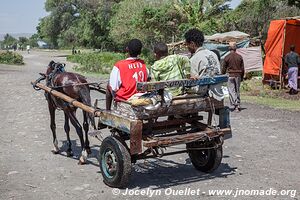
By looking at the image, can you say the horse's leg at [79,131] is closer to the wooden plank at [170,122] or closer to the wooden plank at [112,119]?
the wooden plank at [112,119]

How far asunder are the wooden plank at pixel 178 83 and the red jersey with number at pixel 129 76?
0.67 meters

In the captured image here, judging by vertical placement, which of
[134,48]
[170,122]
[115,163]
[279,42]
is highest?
[279,42]

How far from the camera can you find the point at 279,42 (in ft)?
59.2

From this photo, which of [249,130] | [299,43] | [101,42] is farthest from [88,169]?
[101,42]

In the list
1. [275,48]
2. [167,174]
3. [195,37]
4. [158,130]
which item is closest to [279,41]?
[275,48]

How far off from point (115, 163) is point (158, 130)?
0.80 metres

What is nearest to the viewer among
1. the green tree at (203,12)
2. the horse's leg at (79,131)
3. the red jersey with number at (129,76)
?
the red jersey with number at (129,76)

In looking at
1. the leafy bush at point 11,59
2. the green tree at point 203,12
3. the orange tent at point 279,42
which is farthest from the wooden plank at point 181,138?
the leafy bush at point 11,59

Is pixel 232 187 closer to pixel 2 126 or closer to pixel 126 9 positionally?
pixel 2 126

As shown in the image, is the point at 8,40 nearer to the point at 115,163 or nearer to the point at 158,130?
the point at 158,130

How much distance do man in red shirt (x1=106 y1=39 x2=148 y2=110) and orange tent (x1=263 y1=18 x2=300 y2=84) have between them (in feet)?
40.4

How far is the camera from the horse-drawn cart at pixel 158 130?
611 centimetres

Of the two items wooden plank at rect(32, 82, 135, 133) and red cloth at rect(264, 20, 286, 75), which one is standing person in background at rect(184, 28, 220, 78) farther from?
red cloth at rect(264, 20, 286, 75)

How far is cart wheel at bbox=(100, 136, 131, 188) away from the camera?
6156 millimetres
